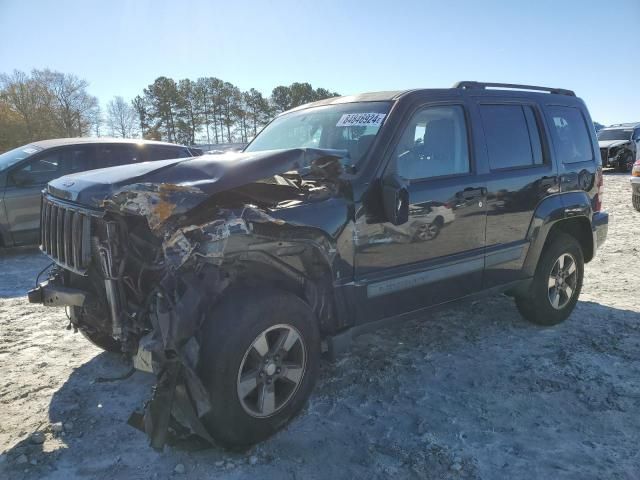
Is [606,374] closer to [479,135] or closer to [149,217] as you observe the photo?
[479,135]

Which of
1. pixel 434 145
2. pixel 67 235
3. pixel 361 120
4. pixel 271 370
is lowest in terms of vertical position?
pixel 271 370

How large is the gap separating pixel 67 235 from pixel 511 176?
11.1 ft

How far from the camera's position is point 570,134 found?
15.9 feet

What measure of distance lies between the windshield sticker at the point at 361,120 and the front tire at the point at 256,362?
4.57 feet

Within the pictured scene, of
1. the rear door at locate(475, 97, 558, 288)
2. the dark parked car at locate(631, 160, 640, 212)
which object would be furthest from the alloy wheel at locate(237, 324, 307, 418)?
the dark parked car at locate(631, 160, 640, 212)

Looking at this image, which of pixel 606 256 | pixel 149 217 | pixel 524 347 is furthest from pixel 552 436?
pixel 606 256

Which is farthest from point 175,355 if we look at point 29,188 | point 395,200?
point 29,188

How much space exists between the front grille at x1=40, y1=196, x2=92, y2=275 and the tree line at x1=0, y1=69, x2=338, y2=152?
155 feet

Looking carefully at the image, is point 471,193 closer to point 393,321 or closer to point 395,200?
point 395,200

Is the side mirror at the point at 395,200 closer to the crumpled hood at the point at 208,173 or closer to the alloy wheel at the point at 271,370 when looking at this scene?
the crumpled hood at the point at 208,173

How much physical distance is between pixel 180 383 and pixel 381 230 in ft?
5.14

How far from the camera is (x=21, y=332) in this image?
178 inches

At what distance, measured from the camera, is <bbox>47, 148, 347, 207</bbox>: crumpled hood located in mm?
A: 2762

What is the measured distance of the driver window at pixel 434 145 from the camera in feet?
11.5
